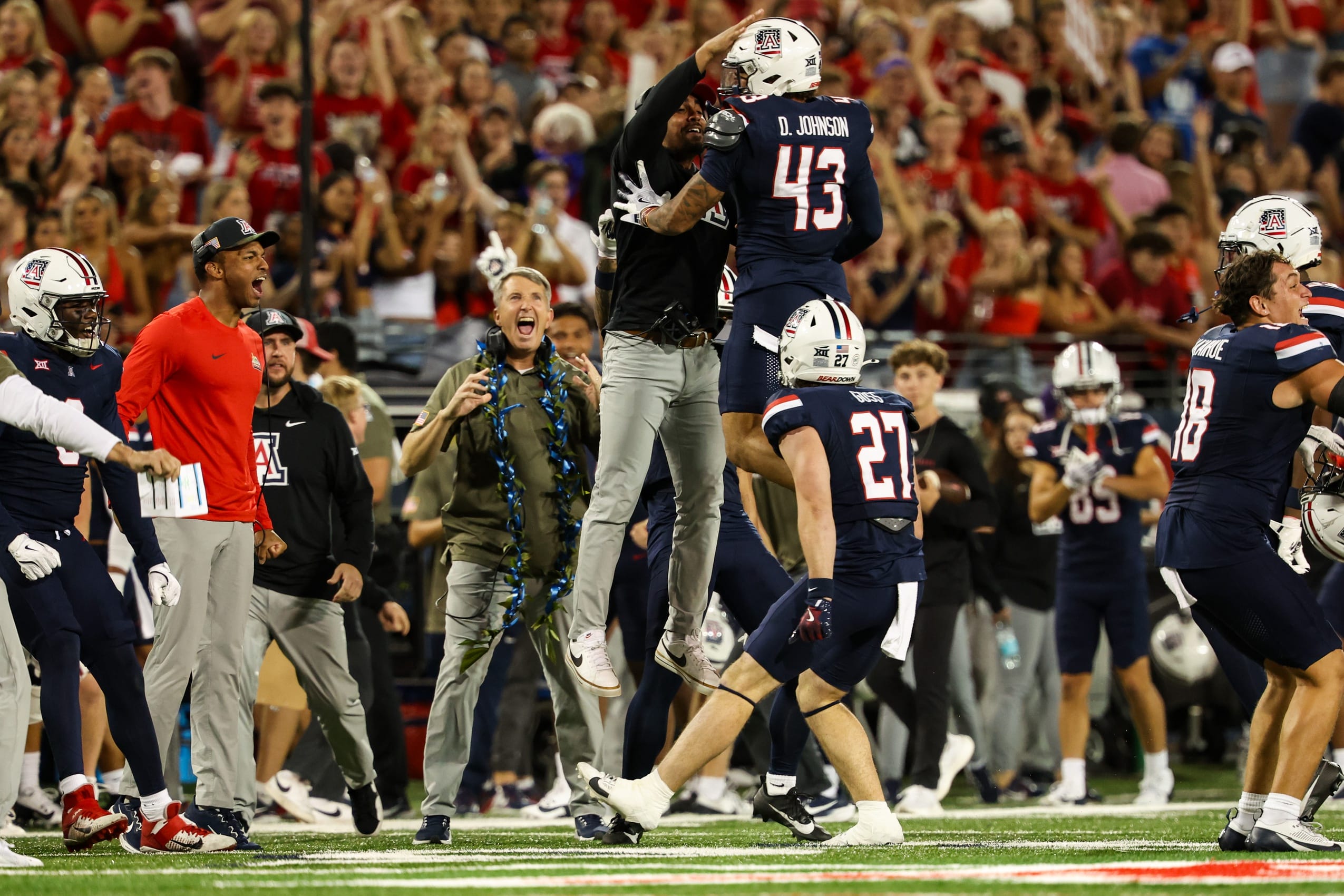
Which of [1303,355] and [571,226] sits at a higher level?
[571,226]

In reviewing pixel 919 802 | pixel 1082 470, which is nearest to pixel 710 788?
pixel 919 802

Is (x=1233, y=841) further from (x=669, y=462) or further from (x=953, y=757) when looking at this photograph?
(x=953, y=757)

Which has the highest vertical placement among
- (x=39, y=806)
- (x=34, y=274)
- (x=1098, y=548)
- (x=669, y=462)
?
(x=34, y=274)

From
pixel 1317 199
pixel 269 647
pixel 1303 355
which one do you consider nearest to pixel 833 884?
pixel 1303 355

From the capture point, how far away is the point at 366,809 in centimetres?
842

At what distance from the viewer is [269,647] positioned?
33.5 ft

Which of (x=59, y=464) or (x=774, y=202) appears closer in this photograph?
(x=59, y=464)

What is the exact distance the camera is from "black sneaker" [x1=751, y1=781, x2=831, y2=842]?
770 cm

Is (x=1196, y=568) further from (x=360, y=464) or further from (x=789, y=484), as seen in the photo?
(x=360, y=464)

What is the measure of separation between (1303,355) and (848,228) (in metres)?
1.98

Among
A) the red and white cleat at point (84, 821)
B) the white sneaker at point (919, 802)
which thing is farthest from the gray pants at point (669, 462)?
the white sneaker at point (919, 802)

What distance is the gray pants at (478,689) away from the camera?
809 centimetres

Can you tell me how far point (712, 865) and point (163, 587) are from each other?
8.30ft

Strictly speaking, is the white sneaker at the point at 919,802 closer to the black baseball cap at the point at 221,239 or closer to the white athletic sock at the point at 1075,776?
the white athletic sock at the point at 1075,776
